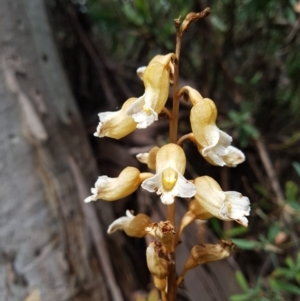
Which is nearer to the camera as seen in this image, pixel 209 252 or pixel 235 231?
pixel 209 252

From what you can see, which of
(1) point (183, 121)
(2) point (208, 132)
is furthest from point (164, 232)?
(1) point (183, 121)

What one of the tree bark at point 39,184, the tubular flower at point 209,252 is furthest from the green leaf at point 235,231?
the tubular flower at point 209,252

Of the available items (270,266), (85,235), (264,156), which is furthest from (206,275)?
(264,156)

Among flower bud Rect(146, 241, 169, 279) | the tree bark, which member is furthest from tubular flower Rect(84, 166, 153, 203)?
the tree bark

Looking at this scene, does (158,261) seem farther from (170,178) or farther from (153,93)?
(153,93)

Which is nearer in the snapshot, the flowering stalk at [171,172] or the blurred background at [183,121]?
the flowering stalk at [171,172]

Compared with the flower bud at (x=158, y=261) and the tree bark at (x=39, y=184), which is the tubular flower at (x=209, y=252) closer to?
the flower bud at (x=158, y=261)

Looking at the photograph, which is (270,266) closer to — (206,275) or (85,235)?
(206,275)
